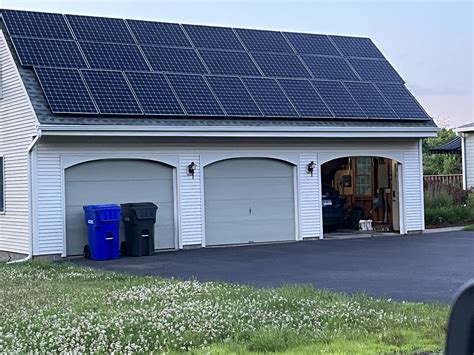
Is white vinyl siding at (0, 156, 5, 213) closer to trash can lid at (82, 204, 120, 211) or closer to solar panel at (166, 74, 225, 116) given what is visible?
trash can lid at (82, 204, 120, 211)

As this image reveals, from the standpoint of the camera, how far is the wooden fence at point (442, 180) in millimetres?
28219

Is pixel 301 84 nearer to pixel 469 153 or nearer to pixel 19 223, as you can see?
pixel 19 223

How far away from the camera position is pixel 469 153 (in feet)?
107

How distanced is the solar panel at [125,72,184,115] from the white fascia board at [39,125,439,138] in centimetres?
55

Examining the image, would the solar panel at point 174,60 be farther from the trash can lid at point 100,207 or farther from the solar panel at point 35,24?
the trash can lid at point 100,207

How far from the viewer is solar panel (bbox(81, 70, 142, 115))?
1781 centimetres

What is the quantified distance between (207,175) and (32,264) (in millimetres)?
5718

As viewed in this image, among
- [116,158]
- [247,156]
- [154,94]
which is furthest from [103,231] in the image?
[247,156]

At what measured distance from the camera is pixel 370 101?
22.3 meters

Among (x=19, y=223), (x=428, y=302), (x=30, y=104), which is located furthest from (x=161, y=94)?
(x=428, y=302)

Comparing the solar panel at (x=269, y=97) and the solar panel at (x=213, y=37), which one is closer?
the solar panel at (x=269, y=97)

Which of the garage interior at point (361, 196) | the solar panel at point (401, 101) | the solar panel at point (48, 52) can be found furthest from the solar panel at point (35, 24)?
the solar panel at point (401, 101)

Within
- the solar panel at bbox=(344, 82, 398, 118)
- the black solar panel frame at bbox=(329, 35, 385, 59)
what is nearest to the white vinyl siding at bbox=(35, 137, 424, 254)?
the solar panel at bbox=(344, 82, 398, 118)

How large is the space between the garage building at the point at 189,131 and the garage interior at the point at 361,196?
0.30 ft
